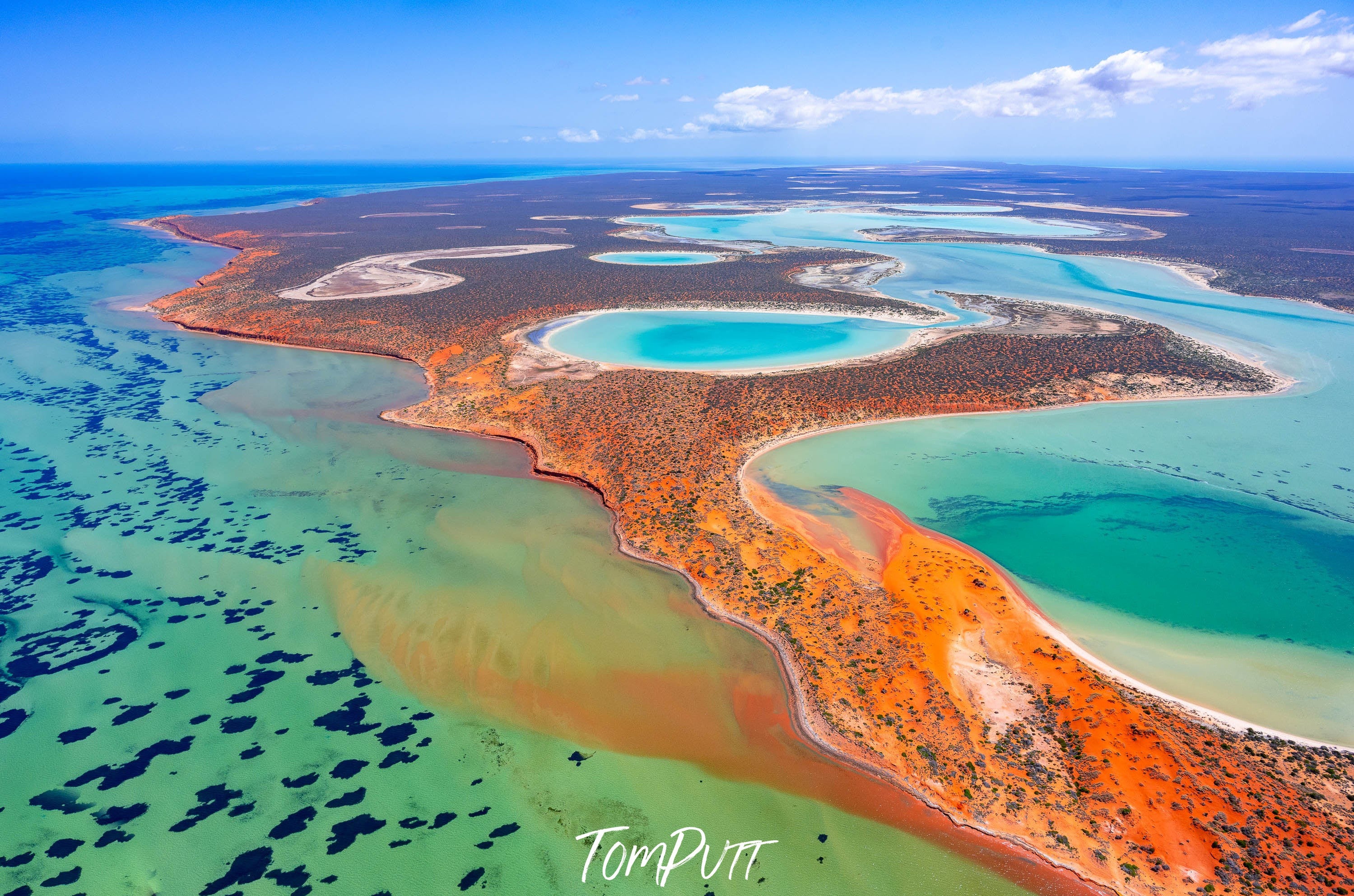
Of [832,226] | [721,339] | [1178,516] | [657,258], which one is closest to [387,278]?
[657,258]

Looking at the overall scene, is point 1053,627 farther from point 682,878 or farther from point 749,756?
point 682,878

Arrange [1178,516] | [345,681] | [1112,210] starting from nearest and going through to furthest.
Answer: [345,681] < [1178,516] < [1112,210]

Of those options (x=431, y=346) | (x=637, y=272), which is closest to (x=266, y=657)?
(x=431, y=346)

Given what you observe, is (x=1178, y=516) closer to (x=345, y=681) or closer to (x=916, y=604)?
(x=916, y=604)

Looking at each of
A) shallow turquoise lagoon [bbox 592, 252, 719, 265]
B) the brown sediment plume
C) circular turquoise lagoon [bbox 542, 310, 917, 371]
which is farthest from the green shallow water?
shallow turquoise lagoon [bbox 592, 252, 719, 265]

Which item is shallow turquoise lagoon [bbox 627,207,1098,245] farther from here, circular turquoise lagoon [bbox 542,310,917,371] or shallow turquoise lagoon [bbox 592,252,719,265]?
circular turquoise lagoon [bbox 542,310,917,371]

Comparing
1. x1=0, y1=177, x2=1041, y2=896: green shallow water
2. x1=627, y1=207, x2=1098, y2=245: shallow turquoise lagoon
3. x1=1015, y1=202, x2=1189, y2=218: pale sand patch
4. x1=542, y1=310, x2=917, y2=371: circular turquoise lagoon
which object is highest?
x1=1015, y1=202, x2=1189, y2=218: pale sand patch

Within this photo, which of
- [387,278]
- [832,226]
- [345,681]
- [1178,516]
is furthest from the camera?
[832,226]

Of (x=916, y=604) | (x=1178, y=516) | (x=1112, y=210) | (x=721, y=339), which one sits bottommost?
(x=916, y=604)
